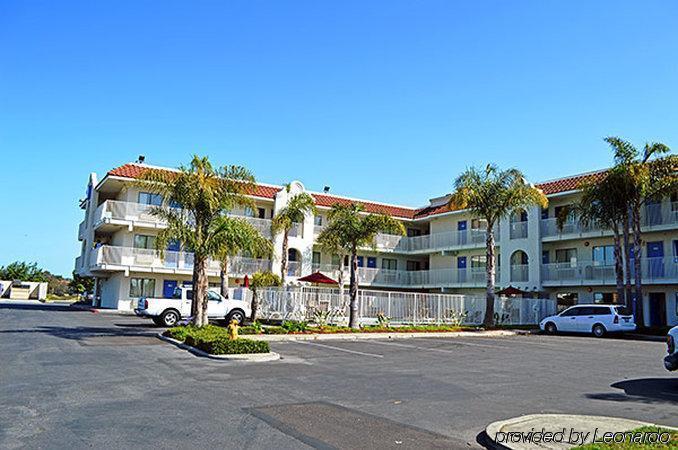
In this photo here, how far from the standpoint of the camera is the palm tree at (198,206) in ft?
68.4

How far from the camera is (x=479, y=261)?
43.0m

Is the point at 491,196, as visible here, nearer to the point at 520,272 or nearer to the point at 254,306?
the point at 520,272

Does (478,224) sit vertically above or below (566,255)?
above

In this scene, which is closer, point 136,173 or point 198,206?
point 198,206

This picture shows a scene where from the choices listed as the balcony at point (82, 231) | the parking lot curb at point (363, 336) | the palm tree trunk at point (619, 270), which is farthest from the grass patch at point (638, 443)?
the balcony at point (82, 231)

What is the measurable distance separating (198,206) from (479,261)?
89.0 ft

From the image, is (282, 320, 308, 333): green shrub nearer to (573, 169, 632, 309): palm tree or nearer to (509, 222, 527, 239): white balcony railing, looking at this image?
(573, 169, 632, 309): palm tree

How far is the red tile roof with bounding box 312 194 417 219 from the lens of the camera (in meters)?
44.9

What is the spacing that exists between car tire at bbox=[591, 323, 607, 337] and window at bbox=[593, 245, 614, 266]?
263 inches

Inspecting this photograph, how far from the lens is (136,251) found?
37906 millimetres

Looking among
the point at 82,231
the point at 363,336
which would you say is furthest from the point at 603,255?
the point at 82,231

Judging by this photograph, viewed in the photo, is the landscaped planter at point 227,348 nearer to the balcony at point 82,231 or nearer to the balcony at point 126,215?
the balcony at point 126,215

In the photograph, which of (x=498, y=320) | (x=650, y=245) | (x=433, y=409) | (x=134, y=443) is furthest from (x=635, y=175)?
(x=134, y=443)

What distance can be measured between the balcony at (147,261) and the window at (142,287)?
2257mm
